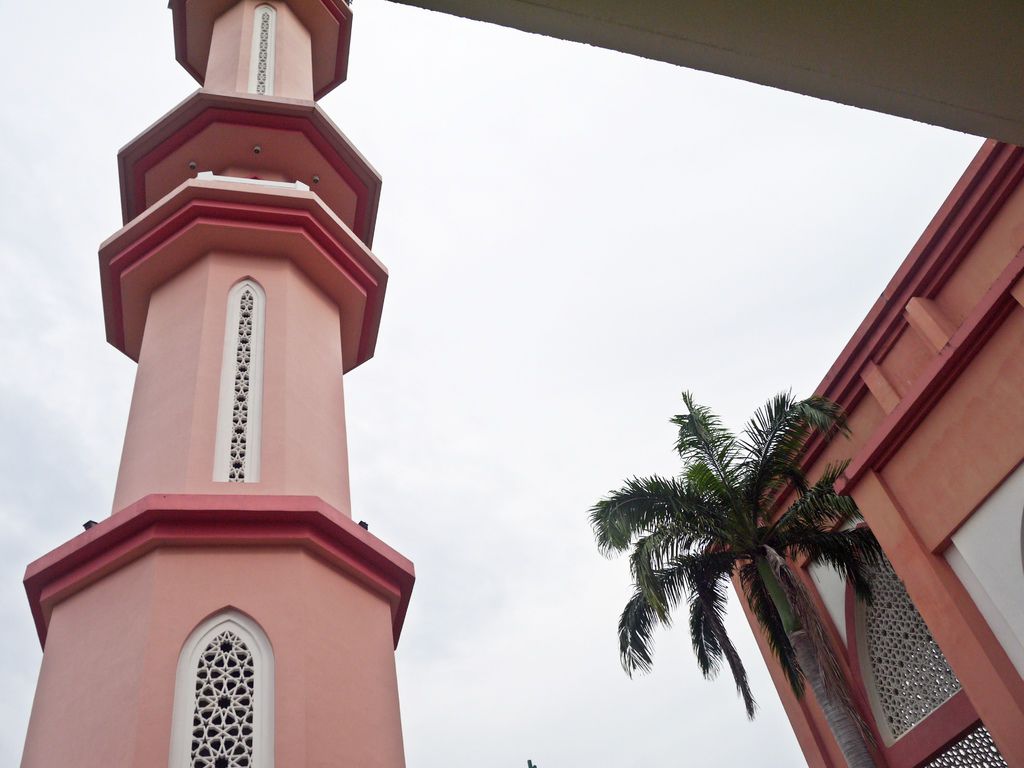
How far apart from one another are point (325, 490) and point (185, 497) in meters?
1.38

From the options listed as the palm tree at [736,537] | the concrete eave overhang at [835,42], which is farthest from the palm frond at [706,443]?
the concrete eave overhang at [835,42]

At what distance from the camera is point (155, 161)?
10.9 meters

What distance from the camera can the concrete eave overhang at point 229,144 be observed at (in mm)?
10609

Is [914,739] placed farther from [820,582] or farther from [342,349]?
[342,349]

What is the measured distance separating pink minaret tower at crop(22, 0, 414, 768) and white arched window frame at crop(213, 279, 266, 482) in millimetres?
21

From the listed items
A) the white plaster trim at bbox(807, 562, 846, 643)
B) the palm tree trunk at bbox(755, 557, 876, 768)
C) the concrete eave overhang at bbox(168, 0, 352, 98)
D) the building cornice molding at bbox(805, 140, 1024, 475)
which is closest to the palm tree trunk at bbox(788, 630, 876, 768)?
the palm tree trunk at bbox(755, 557, 876, 768)

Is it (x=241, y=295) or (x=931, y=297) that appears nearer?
(x=241, y=295)

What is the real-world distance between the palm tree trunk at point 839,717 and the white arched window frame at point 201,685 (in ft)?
21.6

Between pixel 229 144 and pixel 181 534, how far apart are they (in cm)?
556

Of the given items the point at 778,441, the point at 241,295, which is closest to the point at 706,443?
the point at 778,441

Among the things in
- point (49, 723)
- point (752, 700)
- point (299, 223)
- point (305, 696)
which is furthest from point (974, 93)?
point (752, 700)

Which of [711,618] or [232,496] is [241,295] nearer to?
[232,496]

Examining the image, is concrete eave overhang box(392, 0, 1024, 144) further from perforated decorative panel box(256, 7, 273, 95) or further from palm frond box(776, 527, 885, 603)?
perforated decorative panel box(256, 7, 273, 95)

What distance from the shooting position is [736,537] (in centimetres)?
1130
